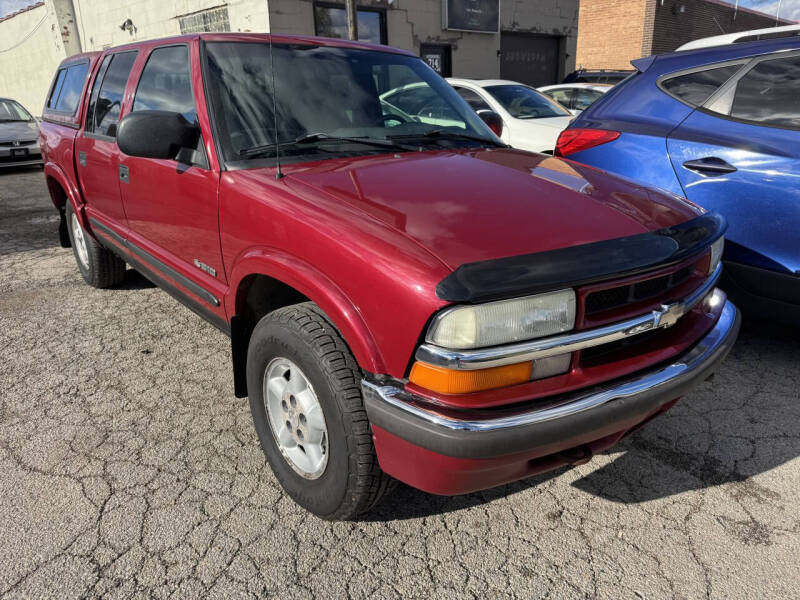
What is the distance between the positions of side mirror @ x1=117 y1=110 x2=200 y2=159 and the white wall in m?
18.4

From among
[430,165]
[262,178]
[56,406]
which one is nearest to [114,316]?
[56,406]

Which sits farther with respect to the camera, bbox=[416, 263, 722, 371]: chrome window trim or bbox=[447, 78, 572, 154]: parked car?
bbox=[447, 78, 572, 154]: parked car

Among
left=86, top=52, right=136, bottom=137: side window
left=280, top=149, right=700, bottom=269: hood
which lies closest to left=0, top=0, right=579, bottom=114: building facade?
left=86, top=52, right=136, bottom=137: side window

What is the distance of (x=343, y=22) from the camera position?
12.1m

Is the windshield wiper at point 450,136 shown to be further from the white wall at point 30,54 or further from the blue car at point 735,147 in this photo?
the white wall at point 30,54

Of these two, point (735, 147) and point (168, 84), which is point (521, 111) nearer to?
point (735, 147)

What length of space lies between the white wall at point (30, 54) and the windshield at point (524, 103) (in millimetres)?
15165

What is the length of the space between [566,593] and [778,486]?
1135mm

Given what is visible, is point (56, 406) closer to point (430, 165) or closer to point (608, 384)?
point (430, 165)

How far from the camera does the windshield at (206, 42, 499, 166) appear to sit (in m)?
2.54

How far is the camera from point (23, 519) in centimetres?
224

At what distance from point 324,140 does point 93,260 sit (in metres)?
2.84

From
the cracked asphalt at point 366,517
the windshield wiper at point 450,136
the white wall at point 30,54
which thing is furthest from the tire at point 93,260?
the white wall at point 30,54

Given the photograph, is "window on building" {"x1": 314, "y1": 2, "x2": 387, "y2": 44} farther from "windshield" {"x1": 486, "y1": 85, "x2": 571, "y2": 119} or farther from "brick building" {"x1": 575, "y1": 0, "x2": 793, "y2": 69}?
"brick building" {"x1": 575, "y1": 0, "x2": 793, "y2": 69}
